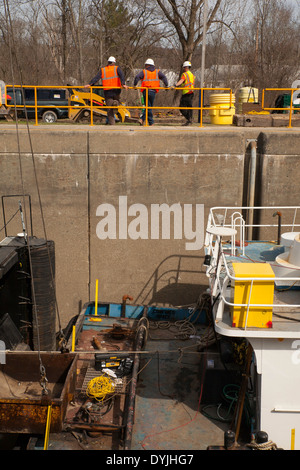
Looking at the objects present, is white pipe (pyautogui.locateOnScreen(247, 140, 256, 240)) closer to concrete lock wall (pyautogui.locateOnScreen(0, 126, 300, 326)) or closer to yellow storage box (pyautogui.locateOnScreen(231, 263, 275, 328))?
concrete lock wall (pyautogui.locateOnScreen(0, 126, 300, 326))

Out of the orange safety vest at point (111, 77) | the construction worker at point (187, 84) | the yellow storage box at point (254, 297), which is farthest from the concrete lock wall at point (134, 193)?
the yellow storage box at point (254, 297)

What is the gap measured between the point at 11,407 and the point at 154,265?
5008 mm

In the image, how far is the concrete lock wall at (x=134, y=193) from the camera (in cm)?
1034

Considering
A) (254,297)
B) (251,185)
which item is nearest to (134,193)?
(251,185)

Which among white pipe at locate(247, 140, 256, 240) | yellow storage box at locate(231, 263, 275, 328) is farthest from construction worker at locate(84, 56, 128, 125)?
yellow storage box at locate(231, 263, 275, 328)

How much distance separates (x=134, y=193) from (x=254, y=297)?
5.02m

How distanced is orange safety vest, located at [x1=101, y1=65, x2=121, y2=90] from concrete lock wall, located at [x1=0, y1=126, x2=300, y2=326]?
324 cm

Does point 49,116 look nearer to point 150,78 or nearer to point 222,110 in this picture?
point 150,78

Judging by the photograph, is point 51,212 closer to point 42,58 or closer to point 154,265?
point 154,265

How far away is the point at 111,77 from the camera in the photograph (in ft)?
43.1

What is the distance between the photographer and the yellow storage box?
6.02 metres

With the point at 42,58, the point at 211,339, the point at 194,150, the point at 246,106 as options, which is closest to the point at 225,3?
the point at 42,58

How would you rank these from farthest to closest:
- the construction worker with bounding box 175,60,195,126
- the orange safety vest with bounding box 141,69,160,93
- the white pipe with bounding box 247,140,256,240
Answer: the construction worker with bounding box 175,60,195,126, the orange safety vest with bounding box 141,69,160,93, the white pipe with bounding box 247,140,256,240

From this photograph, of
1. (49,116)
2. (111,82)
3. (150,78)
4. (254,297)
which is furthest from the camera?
(49,116)
